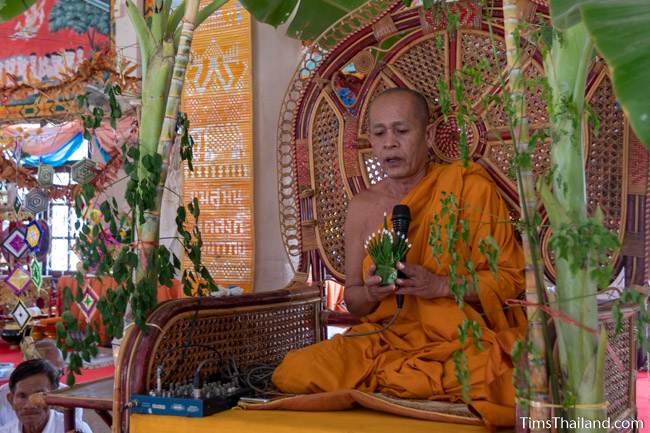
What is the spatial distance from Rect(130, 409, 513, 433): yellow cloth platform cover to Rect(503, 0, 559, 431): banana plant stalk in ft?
1.01

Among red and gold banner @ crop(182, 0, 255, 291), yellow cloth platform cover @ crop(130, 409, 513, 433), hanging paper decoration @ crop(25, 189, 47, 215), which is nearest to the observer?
yellow cloth platform cover @ crop(130, 409, 513, 433)

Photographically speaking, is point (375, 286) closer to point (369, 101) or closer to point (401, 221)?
point (401, 221)

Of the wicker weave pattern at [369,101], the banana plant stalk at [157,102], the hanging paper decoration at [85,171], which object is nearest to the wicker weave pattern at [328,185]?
the wicker weave pattern at [369,101]

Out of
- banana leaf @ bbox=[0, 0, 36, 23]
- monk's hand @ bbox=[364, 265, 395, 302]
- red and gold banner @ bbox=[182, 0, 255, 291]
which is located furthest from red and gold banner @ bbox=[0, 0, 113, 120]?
monk's hand @ bbox=[364, 265, 395, 302]

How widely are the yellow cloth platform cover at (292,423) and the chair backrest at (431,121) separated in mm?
829

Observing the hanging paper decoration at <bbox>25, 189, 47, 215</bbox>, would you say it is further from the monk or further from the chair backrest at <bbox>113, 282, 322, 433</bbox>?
the monk

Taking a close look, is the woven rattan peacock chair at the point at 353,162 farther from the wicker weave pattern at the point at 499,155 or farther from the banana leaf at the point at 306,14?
the banana leaf at the point at 306,14

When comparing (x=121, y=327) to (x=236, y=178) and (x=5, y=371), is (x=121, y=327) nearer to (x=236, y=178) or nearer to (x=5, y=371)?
(x=236, y=178)

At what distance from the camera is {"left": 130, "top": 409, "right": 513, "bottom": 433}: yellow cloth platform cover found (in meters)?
1.80

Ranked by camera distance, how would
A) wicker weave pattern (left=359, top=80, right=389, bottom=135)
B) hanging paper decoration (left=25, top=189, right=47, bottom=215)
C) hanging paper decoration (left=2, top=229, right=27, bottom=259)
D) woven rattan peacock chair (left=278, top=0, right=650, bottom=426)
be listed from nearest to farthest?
woven rattan peacock chair (left=278, top=0, right=650, bottom=426)
wicker weave pattern (left=359, top=80, right=389, bottom=135)
hanging paper decoration (left=2, top=229, right=27, bottom=259)
hanging paper decoration (left=25, top=189, right=47, bottom=215)

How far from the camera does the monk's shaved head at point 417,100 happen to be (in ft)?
8.27

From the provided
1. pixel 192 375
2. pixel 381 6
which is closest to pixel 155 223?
pixel 192 375

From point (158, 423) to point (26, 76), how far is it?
7.46 m

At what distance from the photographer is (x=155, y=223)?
221 centimetres
